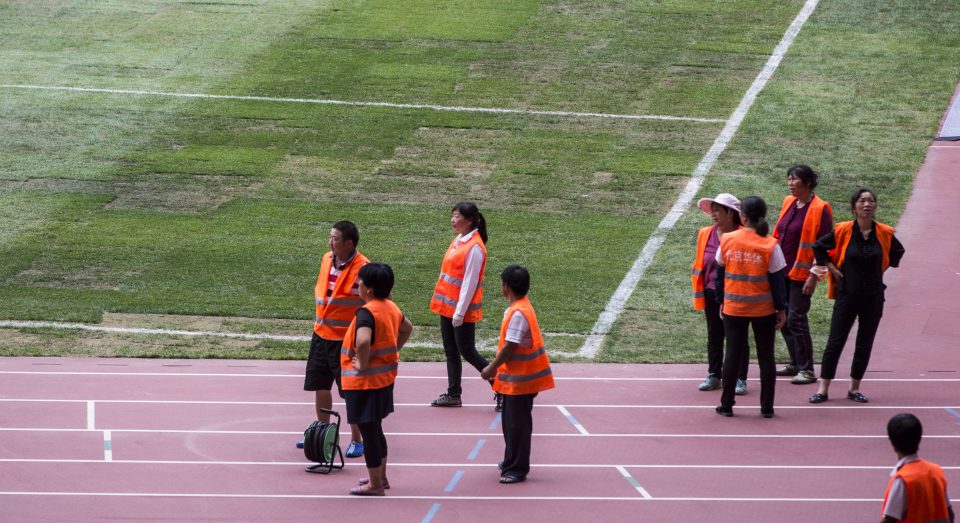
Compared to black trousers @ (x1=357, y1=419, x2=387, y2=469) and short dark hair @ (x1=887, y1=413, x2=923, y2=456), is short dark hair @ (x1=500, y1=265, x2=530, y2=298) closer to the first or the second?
black trousers @ (x1=357, y1=419, x2=387, y2=469)

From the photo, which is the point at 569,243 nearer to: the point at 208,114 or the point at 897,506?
the point at 208,114

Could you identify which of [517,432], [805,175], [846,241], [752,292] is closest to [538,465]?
[517,432]

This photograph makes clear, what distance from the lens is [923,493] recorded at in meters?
6.95

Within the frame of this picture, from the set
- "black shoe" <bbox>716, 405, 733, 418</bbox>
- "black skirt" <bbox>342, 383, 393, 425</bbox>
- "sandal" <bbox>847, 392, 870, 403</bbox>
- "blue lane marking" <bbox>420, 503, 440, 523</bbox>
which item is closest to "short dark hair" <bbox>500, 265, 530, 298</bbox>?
"black skirt" <bbox>342, 383, 393, 425</bbox>

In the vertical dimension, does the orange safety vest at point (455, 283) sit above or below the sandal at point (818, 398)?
above

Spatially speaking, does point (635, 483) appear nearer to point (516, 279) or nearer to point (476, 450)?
point (476, 450)

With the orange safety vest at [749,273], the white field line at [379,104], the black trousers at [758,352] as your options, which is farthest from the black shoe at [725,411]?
the white field line at [379,104]

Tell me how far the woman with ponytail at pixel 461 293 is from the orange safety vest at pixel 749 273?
2176mm

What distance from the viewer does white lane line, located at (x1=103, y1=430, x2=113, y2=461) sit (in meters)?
10.5

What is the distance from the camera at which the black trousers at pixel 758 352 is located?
11.5 meters

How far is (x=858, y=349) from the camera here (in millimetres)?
12031

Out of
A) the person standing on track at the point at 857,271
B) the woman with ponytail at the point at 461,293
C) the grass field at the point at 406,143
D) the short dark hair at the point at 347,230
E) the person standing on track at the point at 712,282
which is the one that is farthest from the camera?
the grass field at the point at 406,143

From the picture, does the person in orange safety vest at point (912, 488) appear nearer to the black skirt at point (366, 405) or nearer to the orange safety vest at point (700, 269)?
the black skirt at point (366, 405)

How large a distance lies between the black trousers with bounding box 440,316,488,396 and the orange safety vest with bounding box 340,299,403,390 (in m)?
2.18
